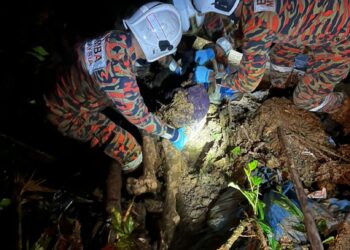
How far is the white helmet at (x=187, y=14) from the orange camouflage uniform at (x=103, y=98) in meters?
1.01

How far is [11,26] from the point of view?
176 inches

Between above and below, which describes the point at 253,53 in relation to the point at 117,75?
below

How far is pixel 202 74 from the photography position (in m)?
3.57

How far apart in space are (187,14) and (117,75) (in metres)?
1.32

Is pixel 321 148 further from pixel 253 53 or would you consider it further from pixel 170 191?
pixel 170 191

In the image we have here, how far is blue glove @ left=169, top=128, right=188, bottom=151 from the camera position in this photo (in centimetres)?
318

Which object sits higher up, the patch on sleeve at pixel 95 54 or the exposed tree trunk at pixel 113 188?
the patch on sleeve at pixel 95 54

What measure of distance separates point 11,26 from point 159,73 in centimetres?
243

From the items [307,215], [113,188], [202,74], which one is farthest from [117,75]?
[307,215]

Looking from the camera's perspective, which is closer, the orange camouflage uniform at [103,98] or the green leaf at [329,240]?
the green leaf at [329,240]

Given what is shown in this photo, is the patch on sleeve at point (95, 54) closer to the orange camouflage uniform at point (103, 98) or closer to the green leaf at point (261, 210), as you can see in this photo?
the orange camouflage uniform at point (103, 98)

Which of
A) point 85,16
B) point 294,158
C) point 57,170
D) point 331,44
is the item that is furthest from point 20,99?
point 331,44

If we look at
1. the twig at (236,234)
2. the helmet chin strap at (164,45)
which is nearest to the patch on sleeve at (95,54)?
the helmet chin strap at (164,45)

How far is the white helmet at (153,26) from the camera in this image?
8.00ft
